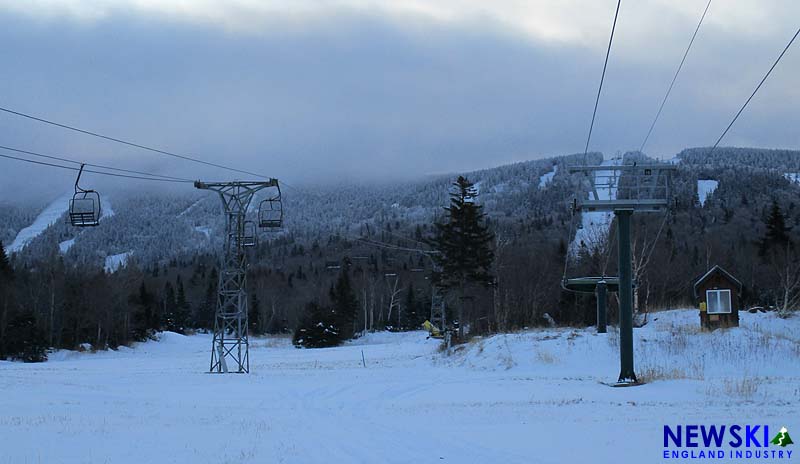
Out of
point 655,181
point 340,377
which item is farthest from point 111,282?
point 655,181

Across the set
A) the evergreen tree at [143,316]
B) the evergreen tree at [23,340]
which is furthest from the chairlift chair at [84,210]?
the evergreen tree at [143,316]

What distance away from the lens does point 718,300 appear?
1529 inches

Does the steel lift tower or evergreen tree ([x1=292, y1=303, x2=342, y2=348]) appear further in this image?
evergreen tree ([x1=292, y1=303, x2=342, y2=348])

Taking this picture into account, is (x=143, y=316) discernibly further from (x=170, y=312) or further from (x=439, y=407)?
(x=439, y=407)

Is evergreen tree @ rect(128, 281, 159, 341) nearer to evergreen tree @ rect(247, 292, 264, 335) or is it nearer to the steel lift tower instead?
evergreen tree @ rect(247, 292, 264, 335)

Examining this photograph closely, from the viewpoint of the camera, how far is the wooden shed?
38469mm

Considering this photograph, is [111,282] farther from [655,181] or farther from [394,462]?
[394,462]

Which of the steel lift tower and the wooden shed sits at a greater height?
the steel lift tower

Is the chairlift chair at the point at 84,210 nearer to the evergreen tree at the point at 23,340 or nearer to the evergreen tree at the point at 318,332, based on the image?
the evergreen tree at the point at 23,340

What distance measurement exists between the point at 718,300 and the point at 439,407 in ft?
80.1

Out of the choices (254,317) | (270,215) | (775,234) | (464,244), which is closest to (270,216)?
(270,215)

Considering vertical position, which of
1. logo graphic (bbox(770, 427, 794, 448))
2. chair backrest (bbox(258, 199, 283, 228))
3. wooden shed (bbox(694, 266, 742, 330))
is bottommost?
logo graphic (bbox(770, 427, 794, 448))

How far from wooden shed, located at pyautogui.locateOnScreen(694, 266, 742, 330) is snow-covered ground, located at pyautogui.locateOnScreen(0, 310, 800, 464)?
57.8 inches

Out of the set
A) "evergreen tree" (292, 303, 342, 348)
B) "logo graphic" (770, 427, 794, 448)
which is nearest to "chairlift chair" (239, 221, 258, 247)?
"logo graphic" (770, 427, 794, 448)
